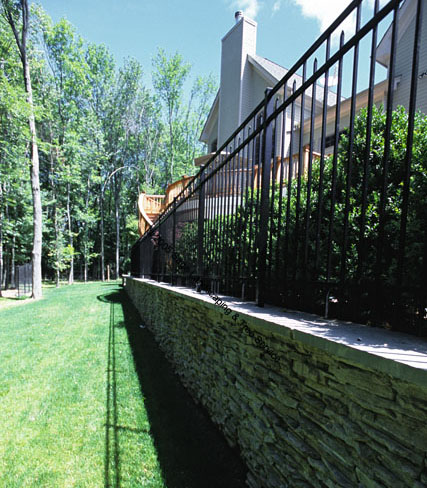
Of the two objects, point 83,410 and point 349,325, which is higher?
point 349,325

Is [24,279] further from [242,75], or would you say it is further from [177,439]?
[177,439]

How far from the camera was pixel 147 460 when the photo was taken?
239 cm

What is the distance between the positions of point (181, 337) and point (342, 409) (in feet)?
9.23

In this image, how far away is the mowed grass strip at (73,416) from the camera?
227 cm

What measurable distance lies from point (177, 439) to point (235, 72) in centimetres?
1436

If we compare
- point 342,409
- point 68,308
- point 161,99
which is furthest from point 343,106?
point 161,99

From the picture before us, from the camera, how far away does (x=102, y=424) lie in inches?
114

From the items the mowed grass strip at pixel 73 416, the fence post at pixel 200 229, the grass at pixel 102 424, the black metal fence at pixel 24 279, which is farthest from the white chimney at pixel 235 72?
the black metal fence at pixel 24 279

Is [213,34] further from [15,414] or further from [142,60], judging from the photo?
[15,414]

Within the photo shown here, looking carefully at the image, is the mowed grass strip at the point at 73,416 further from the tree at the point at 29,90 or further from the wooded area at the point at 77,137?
the wooded area at the point at 77,137

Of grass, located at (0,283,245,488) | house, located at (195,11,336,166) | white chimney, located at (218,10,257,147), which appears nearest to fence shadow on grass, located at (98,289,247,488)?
grass, located at (0,283,245,488)

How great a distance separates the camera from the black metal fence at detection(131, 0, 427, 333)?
1458 mm

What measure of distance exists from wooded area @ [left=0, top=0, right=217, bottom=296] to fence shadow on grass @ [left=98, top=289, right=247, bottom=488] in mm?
12059

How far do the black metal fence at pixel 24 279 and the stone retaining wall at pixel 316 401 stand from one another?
15582 millimetres
